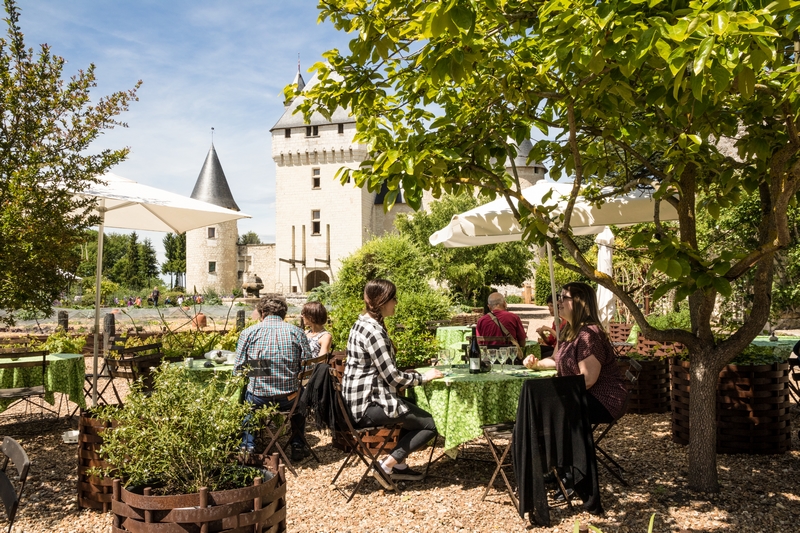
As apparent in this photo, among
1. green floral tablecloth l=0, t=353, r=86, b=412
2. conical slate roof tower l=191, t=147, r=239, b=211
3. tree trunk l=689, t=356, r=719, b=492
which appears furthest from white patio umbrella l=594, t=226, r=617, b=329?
conical slate roof tower l=191, t=147, r=239, b=211

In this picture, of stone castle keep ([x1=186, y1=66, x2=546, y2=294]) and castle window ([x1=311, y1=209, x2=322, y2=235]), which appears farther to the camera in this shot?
castle window ([x1=311, y1=209, x2=322, y2=235])

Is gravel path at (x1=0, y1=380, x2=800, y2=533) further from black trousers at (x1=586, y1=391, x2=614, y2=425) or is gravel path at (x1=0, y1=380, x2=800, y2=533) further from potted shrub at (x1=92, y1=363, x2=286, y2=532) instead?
potted shrub at (x1=92, y1=363, x2=286, y2=532)

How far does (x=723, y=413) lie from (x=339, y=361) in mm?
3310

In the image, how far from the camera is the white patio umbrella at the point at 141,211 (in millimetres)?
6102

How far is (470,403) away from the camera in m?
4.08

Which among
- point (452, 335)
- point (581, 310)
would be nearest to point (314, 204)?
point (452, 335)

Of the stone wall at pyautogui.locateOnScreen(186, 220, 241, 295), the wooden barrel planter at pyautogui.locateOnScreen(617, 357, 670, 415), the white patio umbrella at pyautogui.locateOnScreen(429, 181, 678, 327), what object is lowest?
the wooden barrel planter at pyautogui.locateOnScreen(617, 357, 670, 415)

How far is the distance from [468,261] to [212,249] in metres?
25.3

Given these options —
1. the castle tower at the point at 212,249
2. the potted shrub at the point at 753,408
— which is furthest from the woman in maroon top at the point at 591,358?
the castle tower at the point at 212,249

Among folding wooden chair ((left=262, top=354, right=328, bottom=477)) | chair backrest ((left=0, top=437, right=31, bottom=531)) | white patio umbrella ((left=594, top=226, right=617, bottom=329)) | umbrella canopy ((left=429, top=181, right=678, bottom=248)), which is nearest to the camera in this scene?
chair backrest ((left=0, top=437, right=31, bottom=531))

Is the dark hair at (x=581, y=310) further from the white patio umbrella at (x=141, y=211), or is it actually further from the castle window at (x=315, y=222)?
the castle window at (x=315, y=222)

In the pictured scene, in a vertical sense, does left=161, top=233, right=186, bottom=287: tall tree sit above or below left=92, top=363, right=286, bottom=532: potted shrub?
above

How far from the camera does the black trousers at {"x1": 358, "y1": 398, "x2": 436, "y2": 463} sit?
4151mm

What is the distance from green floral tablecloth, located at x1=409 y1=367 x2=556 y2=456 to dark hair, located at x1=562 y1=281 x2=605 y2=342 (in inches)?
19.2
